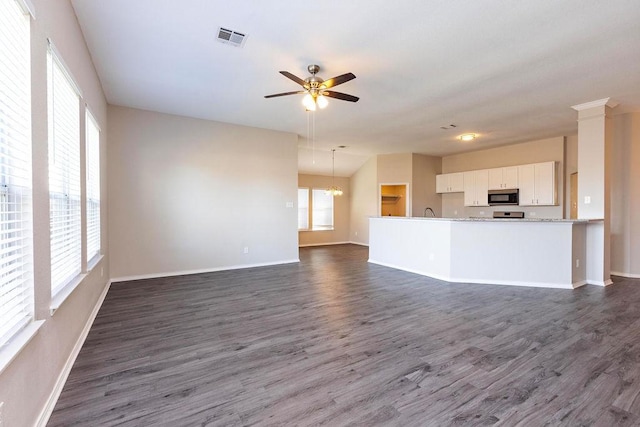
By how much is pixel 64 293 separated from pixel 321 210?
800cm

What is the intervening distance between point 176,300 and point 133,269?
5.56ft

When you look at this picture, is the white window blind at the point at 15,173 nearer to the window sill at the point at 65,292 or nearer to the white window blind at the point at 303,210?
the window sill at the point at 65,292

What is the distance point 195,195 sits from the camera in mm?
5406

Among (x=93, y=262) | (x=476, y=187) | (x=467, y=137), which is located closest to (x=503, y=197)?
(x=476, y=187)

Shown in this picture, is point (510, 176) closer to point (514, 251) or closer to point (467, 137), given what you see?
point (467, 137)

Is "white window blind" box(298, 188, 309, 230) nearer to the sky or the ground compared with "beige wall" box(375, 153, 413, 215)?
nearer to the ground

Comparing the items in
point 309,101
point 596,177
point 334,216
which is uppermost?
point 309,101

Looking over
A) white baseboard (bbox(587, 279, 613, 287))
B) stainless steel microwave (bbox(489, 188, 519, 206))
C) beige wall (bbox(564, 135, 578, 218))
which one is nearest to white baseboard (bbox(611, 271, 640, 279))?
white baseboard (bbox(587, 279, 613, 287))

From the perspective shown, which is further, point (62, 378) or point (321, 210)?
point (321, 210)

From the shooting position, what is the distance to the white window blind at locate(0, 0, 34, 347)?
1.35 meters

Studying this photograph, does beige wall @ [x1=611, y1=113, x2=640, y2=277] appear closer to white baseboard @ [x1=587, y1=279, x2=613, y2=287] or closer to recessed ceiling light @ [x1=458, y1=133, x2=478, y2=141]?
white baseboard @ [x1=587, y1=279, x2=613, y2=287]

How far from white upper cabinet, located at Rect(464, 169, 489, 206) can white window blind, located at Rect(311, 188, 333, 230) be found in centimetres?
416

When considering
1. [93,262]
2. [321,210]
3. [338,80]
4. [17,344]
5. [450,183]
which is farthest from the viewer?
→ [321,210]

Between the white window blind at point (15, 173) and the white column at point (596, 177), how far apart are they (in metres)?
6.48
